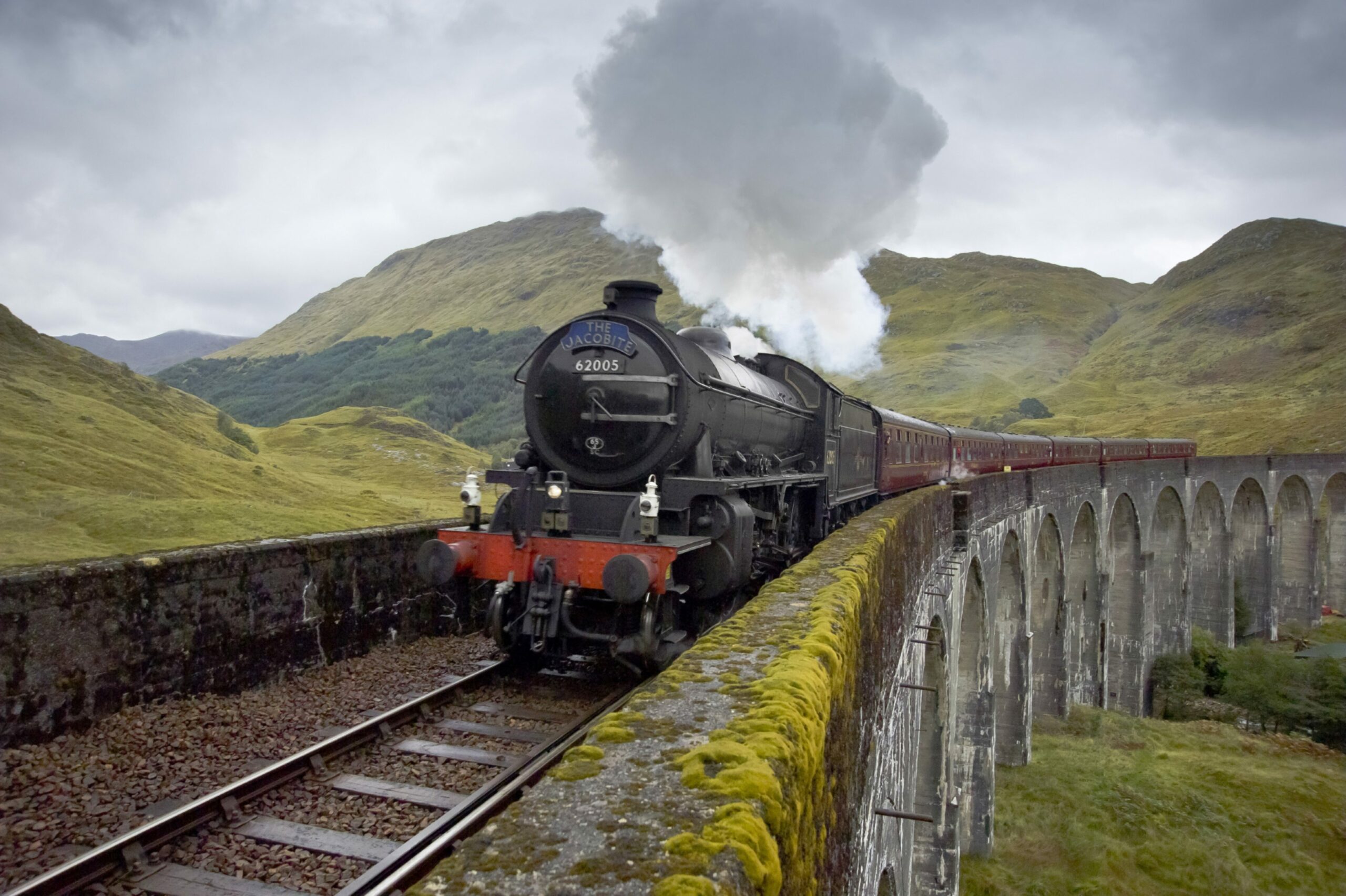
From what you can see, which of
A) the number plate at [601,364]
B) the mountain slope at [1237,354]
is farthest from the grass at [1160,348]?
the number plate at [601,364]

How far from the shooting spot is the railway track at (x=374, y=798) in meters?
3.98

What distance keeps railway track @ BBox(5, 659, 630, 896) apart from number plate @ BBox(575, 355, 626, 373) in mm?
3023

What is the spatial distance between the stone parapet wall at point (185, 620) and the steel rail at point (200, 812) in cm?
144

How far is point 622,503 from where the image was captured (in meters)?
7.39

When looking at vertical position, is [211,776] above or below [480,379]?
below

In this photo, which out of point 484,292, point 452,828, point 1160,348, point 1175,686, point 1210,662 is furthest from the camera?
point 484,292

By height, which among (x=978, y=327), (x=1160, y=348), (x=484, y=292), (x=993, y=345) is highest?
(x=484, y=292)

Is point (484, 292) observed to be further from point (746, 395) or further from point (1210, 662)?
point (746, 395)

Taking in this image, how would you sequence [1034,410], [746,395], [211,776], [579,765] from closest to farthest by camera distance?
[579,765] → [211,776] → [746,395] → [1034,410]

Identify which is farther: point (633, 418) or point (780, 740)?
point (633, 418)

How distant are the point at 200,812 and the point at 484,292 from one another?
513 ft

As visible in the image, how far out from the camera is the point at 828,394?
11250 mm

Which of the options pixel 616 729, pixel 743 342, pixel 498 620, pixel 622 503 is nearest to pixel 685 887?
pixel 616 729

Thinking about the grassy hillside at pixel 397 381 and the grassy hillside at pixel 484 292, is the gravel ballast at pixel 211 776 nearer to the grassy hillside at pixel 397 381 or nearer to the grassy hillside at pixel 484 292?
the grassy hillside at pixel 397 381
